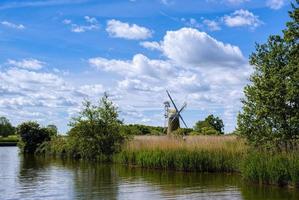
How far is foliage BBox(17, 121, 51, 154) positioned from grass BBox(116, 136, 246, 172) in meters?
28.1

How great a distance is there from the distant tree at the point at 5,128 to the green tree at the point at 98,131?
93.2 metres

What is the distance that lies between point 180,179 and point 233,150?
3.88 m

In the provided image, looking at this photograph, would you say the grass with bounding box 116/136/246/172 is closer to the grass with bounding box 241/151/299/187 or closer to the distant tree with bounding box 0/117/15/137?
the grass with bounding box 241/151/299/187

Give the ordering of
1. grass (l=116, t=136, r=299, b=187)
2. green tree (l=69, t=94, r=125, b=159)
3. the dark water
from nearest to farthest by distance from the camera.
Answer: the dark water → grass (l=116, t=136, r=299, b=187) → green tree (l=69, t=94, r=125, b=159)

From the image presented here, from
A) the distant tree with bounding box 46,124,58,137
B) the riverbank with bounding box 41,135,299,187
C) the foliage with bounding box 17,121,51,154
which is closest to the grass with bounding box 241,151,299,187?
the riverbank with bounding box 41,135,299,187

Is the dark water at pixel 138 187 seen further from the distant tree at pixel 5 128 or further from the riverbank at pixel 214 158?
the distant tree at pixel 5 128

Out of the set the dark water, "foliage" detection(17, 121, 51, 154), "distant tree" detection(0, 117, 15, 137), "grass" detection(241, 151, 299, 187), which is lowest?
the dark water

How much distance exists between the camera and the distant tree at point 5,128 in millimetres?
128500

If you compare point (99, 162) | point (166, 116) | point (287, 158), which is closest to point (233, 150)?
point (287, 158)

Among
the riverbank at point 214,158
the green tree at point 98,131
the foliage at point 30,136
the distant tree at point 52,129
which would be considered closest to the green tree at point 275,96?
the riverbank at point 214,158

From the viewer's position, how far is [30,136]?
5681 centimetres

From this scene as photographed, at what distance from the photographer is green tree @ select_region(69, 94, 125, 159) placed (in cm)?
3803

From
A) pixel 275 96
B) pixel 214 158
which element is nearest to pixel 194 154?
pixel 214 158

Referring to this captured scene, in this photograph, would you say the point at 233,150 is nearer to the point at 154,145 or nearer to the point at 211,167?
the point at 211,167
